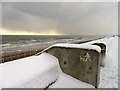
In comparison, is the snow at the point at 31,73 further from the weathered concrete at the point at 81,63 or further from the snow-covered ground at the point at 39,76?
the weathered concrete at the point at 81,63

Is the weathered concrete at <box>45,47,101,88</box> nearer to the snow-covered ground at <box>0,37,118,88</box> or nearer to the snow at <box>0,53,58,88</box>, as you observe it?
the snow-covered ground at <box>0,37,118,88</box>

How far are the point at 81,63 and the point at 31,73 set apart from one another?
250 cm

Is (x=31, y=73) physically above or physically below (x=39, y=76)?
above

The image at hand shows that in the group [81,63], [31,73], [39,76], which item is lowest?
[39,76]

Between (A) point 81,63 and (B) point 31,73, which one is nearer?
(B) point 31,73

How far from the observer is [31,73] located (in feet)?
22.6

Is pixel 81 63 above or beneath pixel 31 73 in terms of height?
above

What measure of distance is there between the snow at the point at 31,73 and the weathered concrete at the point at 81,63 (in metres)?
0.57

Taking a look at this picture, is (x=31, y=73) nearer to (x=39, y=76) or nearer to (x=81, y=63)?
(x=39, y=76)

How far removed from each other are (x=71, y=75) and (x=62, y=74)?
1.52ft

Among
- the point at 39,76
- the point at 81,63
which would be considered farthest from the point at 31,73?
the point at 81,63

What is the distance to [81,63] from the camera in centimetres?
778

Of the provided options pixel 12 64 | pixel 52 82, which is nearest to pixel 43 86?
pixel 52 82

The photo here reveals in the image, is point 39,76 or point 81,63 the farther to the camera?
point 81,63
